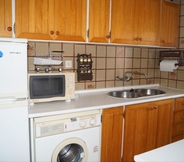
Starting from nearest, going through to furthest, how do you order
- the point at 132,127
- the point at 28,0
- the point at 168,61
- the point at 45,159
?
1. the point at 45,159
2. the point at 28,0
3. the point at 132,127
4. the point at 168,61

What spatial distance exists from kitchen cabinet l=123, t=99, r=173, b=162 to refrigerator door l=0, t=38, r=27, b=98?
1104 millimetres

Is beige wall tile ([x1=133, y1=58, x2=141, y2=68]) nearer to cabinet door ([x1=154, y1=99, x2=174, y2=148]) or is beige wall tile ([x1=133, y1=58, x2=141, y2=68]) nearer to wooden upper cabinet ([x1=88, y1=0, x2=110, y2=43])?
cabinet door ([x1=154, y1=99, x2=174, y2=148])

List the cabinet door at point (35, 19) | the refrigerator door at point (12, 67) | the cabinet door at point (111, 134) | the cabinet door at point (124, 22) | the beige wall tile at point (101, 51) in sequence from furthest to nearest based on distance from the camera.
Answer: the beige wall tile at point (101, 51), the cabinet door at point (124, 22), the cabinet door at point (111, 134), the cabinet door at point (35, 19), the refrigerator door at point (12, 67)

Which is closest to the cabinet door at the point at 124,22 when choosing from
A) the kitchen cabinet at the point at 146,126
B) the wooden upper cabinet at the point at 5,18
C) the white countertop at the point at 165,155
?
the kitchen cabinet at the point at 146,126

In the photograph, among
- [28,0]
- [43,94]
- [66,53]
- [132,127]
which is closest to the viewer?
[28,0]

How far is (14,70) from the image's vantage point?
51.1 inches

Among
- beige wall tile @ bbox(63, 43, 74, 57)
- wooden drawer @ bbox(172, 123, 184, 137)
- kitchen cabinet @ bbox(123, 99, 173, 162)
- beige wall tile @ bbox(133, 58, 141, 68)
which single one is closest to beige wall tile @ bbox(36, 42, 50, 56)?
beige wall tile @ bbox(63, 43, 74, 57)

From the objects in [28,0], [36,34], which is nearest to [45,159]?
[36,34]

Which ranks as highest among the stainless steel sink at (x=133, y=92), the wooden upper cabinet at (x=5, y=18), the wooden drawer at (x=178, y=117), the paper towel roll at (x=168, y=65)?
the wooden upper cabinet at (x=5, y=18)

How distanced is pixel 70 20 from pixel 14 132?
3.73ft

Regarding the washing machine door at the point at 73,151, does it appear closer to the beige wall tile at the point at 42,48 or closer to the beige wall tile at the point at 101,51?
the beige wall tile at the point at 42,48

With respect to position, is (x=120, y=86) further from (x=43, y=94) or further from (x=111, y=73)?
(x=43, y=94)

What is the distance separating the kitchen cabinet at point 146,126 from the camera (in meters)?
1.99

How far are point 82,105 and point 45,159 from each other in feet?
1.83
